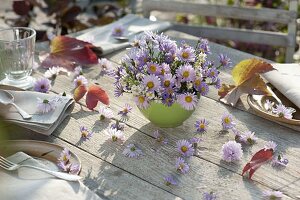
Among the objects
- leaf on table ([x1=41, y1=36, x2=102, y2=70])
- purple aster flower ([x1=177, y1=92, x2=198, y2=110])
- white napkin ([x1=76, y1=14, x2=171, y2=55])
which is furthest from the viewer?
white napkin ([x1=76, y1=14, x2=171, y2=55])

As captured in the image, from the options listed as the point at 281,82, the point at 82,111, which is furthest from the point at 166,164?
the point at 281,82

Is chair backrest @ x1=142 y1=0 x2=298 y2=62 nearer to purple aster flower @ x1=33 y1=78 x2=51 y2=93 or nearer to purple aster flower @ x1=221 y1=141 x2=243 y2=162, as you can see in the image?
purple aster flower @ x1=33 y1=78 x2=51 y2=93

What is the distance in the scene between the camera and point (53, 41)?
186cm

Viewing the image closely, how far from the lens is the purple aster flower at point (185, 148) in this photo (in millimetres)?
1281

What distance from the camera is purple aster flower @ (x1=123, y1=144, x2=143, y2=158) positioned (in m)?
1.28

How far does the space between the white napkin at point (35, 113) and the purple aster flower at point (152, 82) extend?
0.30 metres

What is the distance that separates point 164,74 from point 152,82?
36 mm

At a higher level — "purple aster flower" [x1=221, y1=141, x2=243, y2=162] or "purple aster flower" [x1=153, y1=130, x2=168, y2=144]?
"purple aster flower" [x1=221, y1=141, x2=243, y2=162]

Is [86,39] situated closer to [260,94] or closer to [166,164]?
[260,94]

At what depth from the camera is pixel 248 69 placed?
155 centimetres

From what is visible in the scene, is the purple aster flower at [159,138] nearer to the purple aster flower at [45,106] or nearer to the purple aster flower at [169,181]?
the purple aster flower at [169,181]

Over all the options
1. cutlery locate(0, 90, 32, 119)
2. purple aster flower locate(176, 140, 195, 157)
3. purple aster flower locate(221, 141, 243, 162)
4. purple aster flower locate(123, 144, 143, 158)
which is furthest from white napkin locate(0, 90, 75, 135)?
purple aster flower locate(221, 141, 243, 162)

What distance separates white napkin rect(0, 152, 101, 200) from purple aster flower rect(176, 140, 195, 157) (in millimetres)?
285

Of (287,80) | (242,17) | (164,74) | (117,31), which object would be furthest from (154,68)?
(242,17)
